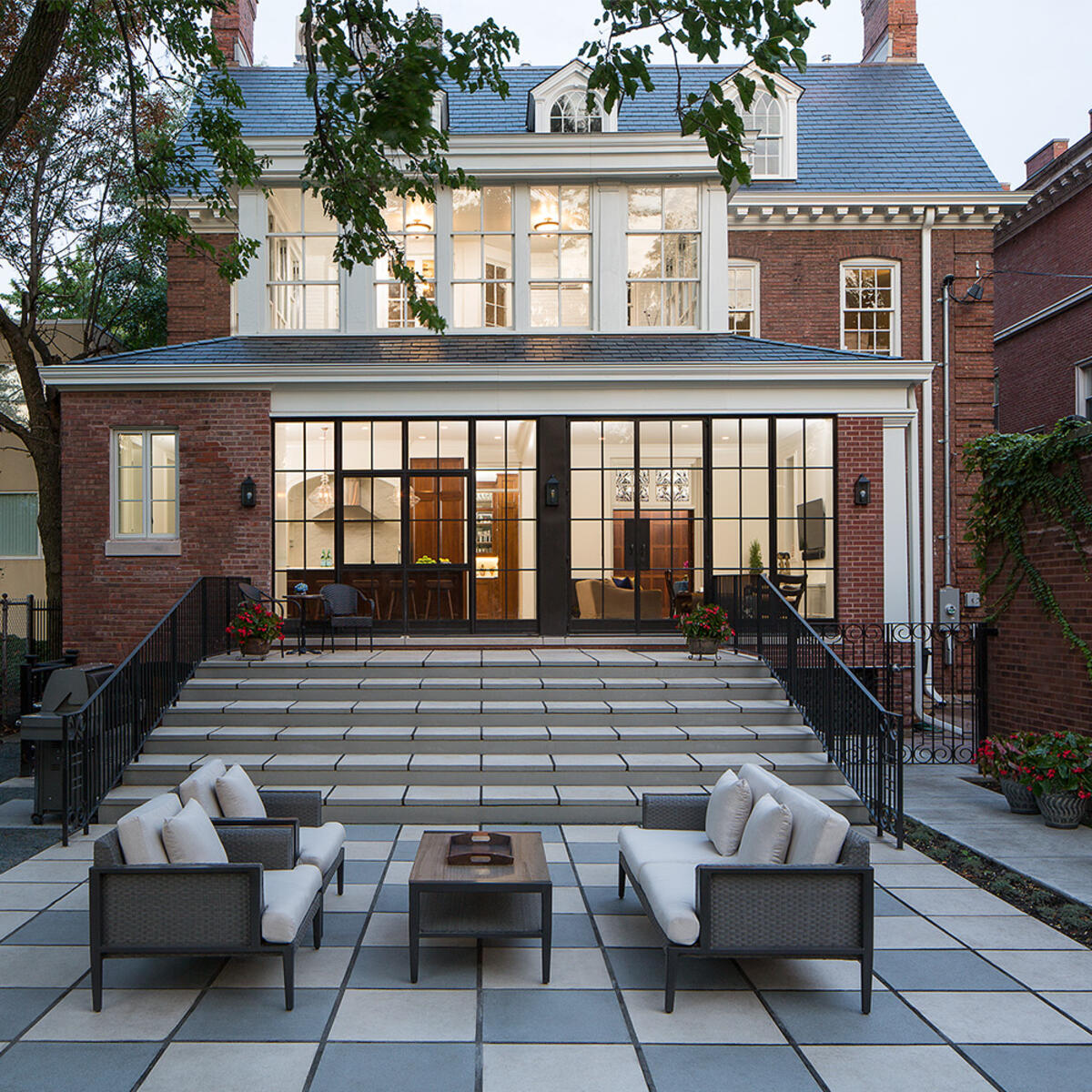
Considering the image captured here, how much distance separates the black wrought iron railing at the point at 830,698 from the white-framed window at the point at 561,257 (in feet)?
16.8

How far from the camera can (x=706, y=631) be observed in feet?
36.6

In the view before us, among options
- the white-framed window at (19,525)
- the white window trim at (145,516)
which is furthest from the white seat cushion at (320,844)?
the white-framed window at (19,525)

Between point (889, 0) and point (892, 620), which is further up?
point (889, 0)

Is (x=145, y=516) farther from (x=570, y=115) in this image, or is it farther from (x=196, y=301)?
(x=570, y=115)

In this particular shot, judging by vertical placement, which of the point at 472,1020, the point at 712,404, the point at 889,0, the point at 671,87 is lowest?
the point at 472,1020

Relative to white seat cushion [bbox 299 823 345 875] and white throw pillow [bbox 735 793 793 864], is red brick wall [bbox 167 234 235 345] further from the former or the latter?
white throw pillow [bbox 735 793 793 864]

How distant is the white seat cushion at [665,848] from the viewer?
5.35m

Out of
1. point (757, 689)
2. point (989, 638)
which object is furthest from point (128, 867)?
point (989, 638)

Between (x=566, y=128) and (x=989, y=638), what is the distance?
34.3 ft

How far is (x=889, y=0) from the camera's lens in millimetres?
19453

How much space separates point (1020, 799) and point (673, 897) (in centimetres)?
507

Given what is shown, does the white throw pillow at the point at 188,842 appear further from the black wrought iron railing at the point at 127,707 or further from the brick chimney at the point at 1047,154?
the brick chimney at the point at 1047,154

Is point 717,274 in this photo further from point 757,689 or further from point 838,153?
point 757,689

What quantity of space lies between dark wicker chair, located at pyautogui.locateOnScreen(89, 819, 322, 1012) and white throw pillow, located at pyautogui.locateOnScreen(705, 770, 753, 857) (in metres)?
2.40
